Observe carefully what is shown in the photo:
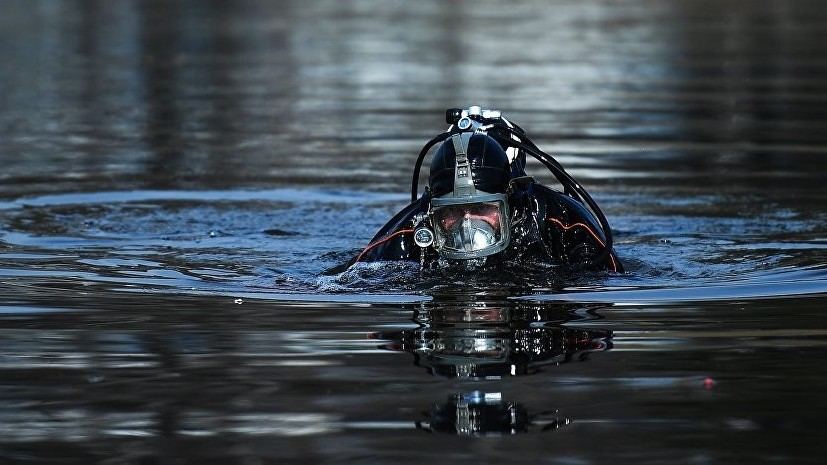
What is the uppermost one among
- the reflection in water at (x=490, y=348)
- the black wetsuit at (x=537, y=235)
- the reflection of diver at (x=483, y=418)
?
the black wetsuit at (x=537, y=235)

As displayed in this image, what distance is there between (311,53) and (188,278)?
22571 millimetres

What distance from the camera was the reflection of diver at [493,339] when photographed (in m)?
6.72

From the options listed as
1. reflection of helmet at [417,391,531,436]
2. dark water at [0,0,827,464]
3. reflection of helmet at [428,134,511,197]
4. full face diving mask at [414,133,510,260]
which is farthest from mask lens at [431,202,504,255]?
reflection of helmet at [417,391,531,436]

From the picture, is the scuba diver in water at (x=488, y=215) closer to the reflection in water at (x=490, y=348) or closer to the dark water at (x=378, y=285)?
the dark water at (x=378, y=285)

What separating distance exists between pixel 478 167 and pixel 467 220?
353 mm

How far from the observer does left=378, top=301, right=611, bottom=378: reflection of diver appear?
6719 mm

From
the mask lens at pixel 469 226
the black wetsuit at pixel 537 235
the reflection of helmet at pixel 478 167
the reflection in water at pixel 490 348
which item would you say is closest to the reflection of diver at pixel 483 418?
the reflection in water at pixel 490 348

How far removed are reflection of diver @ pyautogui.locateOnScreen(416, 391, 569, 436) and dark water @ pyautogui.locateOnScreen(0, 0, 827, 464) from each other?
13 millimetres

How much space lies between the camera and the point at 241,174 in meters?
15.4

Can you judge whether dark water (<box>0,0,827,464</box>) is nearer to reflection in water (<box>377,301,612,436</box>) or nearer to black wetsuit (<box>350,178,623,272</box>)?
reflection in water (<box>377,301,612,436</box>)

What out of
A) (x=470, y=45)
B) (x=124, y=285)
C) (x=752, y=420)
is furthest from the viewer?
(x=470, y=45)

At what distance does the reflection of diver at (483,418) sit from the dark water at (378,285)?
1 cm

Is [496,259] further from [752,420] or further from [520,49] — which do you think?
[520,49]

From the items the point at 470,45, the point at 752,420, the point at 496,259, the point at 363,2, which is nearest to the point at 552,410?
the point at 752,420
